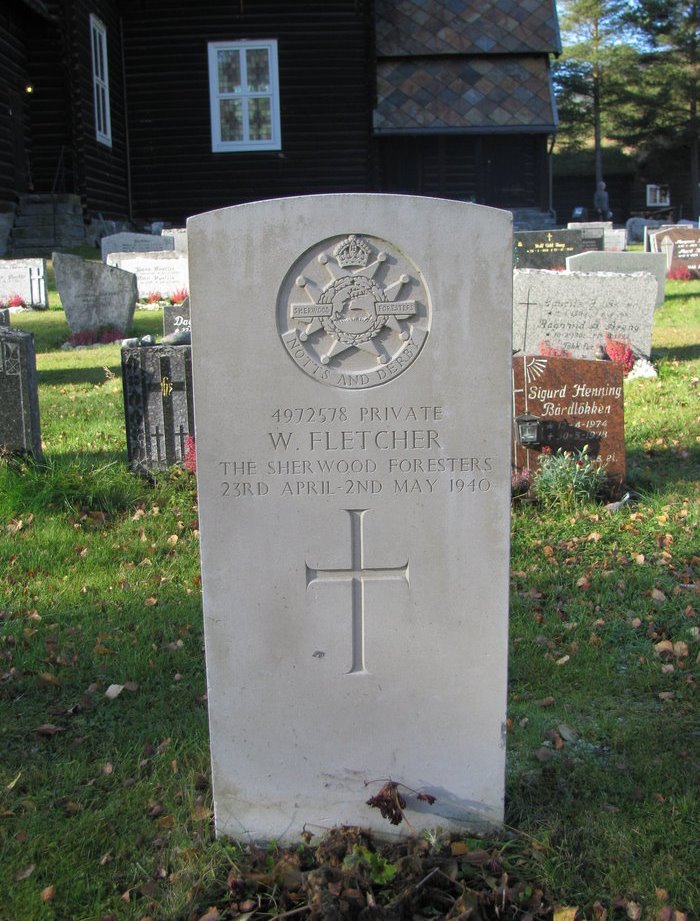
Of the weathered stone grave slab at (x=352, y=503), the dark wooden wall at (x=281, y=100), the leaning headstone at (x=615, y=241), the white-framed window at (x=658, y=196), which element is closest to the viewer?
the weathered stone grave slab at (x=352, y=503)

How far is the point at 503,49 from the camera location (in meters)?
24.3

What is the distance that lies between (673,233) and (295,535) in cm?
1868

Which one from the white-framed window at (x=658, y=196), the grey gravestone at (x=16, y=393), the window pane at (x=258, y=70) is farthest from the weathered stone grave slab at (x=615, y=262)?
the white-framed window at (x=658, y=196)

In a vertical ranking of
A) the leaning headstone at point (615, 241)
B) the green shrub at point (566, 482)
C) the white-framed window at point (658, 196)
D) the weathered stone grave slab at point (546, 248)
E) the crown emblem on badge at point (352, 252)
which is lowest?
the green shrub at point (566, 482)

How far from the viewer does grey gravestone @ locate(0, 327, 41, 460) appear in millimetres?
6664

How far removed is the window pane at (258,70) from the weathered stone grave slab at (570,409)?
1943cm

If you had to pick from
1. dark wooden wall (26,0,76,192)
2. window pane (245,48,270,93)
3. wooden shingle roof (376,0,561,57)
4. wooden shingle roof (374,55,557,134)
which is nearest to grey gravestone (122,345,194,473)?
dark wooden wall (26,0,76,192)

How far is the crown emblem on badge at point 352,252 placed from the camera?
282cm

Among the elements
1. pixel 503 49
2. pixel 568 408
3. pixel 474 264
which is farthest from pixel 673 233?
pixel 474 264

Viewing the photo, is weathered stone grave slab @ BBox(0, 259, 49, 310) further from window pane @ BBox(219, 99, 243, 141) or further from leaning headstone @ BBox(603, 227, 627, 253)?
window pane @ BBox(219, 99, 243, 141)

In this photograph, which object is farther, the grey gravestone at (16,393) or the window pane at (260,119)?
the window pane at (260,119)

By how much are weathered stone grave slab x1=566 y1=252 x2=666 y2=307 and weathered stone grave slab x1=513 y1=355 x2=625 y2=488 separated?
19.8 feet

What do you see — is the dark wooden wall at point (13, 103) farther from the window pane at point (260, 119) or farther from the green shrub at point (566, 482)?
the green shrub at point (566, 482)

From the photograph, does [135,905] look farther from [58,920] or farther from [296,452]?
[296,452]
